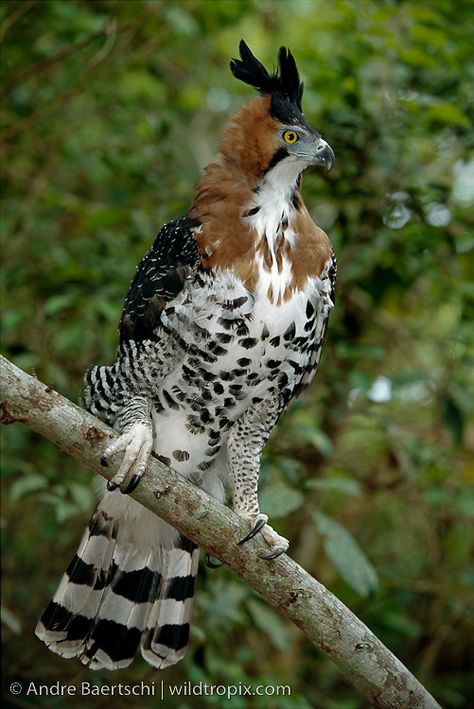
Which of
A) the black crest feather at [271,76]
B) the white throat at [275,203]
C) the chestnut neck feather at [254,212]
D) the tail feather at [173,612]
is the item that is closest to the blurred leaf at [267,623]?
the tail feather at [173,612]

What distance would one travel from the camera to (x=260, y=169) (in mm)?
2844

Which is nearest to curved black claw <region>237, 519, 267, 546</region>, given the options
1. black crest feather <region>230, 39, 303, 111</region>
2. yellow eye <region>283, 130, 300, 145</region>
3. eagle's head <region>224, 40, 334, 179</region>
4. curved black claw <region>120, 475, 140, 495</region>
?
curved black claw <region>120, 475, 140, 495</region>

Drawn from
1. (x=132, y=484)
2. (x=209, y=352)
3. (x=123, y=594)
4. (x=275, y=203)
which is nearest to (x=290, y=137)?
(x=275, y=203)

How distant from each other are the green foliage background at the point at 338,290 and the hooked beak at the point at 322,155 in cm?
92

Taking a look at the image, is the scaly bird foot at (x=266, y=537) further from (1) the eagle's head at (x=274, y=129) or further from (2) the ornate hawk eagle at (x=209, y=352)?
(1) the eagle's head at (x=274, y=129)

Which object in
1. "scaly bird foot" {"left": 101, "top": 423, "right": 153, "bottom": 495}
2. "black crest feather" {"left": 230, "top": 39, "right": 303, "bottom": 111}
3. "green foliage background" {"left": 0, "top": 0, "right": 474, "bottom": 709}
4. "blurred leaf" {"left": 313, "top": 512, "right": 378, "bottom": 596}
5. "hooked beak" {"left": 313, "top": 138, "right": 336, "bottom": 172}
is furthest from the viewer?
"green foliage background" {"left": 0, "top": 0, "right": 474, "bottom": 709}

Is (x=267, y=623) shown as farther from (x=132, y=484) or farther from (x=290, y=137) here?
(x=290, y=137)

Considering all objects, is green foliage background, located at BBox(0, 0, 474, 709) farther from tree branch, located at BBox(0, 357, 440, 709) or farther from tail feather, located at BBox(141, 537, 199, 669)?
tree branch, located at BBox(0, 357, 440, 709)

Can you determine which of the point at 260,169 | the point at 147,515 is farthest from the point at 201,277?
the point at 147,515

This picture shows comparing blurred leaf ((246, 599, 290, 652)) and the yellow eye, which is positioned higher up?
the yellow eye

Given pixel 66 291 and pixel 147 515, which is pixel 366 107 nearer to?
pixel 66 291

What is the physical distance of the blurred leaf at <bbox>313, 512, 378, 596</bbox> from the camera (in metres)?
3.10

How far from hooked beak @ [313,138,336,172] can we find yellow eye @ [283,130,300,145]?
0.09 meters

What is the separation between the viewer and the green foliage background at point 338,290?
3652mm
